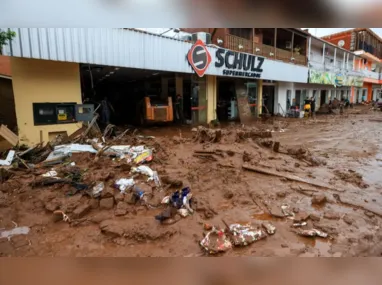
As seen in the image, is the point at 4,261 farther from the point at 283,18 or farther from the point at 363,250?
the point at 363,250

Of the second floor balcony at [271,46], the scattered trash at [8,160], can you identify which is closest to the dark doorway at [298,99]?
the second floor balcony at [271,46]

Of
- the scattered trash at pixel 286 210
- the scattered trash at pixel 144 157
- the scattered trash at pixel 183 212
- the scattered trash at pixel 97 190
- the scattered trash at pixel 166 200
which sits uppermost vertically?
the scattered trash at pixel 144 157

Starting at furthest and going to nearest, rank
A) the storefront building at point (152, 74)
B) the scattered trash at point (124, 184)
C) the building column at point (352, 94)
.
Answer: the building column at point (352, 94) < the storefront building at point (152, 74) < the scattered trash at point (124, 184)

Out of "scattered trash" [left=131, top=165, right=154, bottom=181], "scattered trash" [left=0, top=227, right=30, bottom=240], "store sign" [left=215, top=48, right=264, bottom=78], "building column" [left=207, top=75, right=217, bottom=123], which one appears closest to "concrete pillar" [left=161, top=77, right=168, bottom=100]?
"building column" [left=207, top=75, right=217, bottom=123]

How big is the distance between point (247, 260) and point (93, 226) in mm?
3215

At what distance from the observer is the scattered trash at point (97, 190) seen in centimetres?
444

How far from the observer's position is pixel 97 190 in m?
4.54

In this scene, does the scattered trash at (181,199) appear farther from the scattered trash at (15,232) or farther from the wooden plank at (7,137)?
the wooden plank at (7,137)

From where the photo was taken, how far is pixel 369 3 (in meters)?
1.09

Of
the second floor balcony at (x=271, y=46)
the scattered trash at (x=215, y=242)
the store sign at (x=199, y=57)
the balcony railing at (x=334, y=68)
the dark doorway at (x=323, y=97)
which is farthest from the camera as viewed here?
the dark doorway at (x=323, y=97)

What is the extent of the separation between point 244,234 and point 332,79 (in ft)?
88.7

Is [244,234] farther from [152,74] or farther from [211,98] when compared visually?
[211,98]

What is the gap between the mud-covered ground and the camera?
3363mm

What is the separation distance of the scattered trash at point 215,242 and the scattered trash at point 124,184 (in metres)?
1.92
